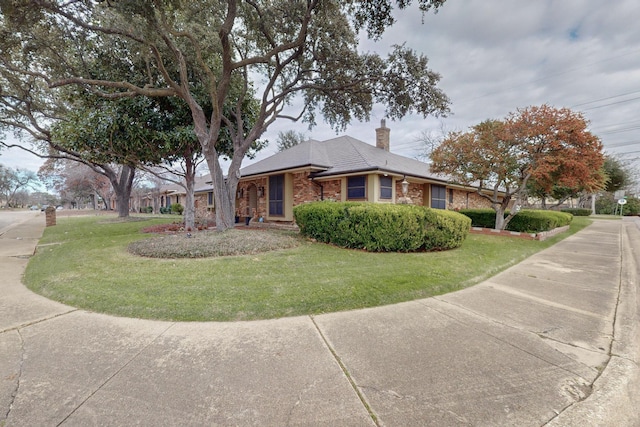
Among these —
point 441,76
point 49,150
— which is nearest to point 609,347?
point 441,76

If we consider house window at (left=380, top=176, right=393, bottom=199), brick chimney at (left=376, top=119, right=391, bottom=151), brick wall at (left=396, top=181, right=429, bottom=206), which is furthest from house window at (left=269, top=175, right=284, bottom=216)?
brick chimney at (left=376, top=119, right=391, bottom=151)

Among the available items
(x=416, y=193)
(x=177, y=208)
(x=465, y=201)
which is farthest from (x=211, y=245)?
(x=177, y=208)

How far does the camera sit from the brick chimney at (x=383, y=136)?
1584cm

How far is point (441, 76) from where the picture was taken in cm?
906

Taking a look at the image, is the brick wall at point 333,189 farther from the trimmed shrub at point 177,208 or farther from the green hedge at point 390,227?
the trimmed shrub at point 177,208

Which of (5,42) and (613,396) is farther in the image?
(5,42)

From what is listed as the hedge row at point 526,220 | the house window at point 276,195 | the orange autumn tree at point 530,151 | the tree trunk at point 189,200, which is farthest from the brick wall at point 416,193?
the tree trunk at point 189,200

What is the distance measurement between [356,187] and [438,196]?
630cm

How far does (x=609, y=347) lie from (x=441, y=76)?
29.2 feet

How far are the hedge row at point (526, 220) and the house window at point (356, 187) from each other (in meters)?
7.91

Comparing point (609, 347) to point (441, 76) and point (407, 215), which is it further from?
point (441, 76)

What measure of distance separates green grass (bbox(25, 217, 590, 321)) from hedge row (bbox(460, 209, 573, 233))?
7.38 metres

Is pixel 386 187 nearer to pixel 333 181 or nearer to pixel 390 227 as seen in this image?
pixel 333 181

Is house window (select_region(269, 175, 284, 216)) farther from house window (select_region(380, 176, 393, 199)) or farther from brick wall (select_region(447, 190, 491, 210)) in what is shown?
brick wall (select_region(447, 190, 491, 210))
